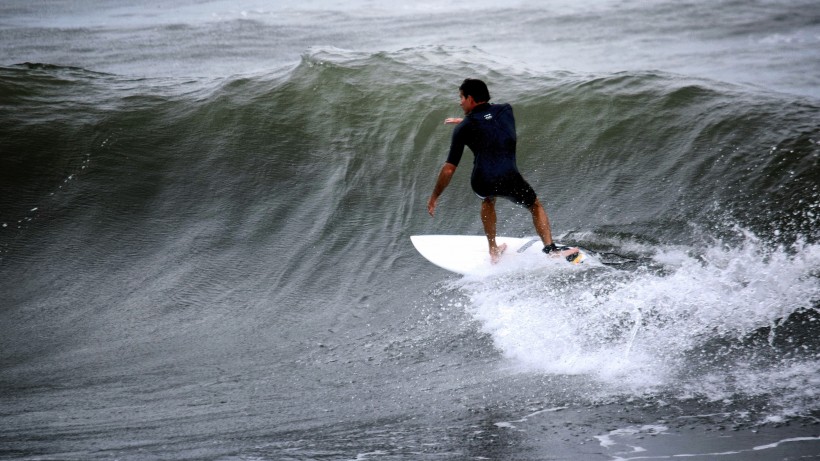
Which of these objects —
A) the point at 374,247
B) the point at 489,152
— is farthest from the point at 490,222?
the point at 374,247

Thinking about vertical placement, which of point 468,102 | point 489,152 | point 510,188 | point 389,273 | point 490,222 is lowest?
point 389,273

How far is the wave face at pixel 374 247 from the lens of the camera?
448cm

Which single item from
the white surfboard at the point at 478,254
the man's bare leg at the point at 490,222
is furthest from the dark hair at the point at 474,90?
the white surfboard at the point at 478,254

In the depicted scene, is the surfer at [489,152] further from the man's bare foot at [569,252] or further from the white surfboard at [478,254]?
the white surfboard at [478,254]

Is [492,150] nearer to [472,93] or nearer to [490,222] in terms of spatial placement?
[472,93]

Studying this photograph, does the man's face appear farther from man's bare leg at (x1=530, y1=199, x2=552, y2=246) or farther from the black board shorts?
man's bare leg at (x1=530, y1=199, x2=552, y2=246)

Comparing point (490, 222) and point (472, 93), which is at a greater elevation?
point (472, 93)

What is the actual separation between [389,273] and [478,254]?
0.74 meters

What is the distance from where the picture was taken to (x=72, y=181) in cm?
768

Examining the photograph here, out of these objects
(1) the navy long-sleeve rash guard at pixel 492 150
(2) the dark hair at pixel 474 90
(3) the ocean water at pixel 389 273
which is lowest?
(3) the ocean water at pixel 389 273

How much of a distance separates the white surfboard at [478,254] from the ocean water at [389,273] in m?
0.12

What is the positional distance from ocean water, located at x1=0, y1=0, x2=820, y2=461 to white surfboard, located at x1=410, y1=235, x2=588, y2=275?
0.38 feet

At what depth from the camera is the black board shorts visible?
5.53 metres

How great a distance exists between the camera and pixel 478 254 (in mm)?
6012
